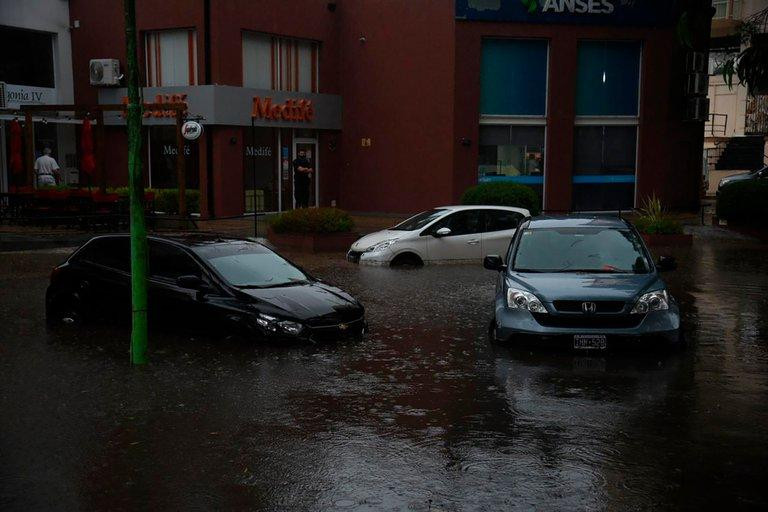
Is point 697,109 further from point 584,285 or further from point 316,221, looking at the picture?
point 584,285

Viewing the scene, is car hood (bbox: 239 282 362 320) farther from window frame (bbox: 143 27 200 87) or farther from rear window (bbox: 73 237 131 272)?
window frame (bbox: 143 27 200 87)

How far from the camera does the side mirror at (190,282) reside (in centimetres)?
1169

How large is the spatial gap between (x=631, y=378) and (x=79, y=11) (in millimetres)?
27733

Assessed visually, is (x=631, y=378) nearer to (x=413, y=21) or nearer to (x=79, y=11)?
(x=413, y=21)

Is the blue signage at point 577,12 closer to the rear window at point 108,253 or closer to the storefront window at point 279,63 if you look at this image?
the storefront window at point 279,63

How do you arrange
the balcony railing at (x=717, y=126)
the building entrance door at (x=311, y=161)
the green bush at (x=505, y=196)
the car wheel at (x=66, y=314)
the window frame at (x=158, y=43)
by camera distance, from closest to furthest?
the car wheel at (x=66, y=314) → the green bush at (x=505, y=196) → the window frame at (x=158, y=43) → the building entrance door at (x=311, y=161) → the balcony railing at (x=717, y=126)

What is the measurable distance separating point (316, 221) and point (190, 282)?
34.4 feet

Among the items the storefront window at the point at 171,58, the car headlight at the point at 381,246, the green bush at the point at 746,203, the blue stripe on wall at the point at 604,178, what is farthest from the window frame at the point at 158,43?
the green bush at the point at 746,203

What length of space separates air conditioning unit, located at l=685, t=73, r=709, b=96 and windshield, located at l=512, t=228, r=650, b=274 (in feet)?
69.9

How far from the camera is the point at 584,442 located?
7.71 meters

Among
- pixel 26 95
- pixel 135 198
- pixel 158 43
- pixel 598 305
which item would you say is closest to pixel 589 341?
pixel 598 305

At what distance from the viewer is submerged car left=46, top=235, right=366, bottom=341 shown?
453 inches

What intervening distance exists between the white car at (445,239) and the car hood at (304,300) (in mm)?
7360

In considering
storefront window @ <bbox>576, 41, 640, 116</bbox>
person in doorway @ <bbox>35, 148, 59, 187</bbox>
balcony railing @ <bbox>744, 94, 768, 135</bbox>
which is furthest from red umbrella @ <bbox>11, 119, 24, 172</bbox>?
balcony railing @ <bbox>744, 94, 768, 135</bbox>
